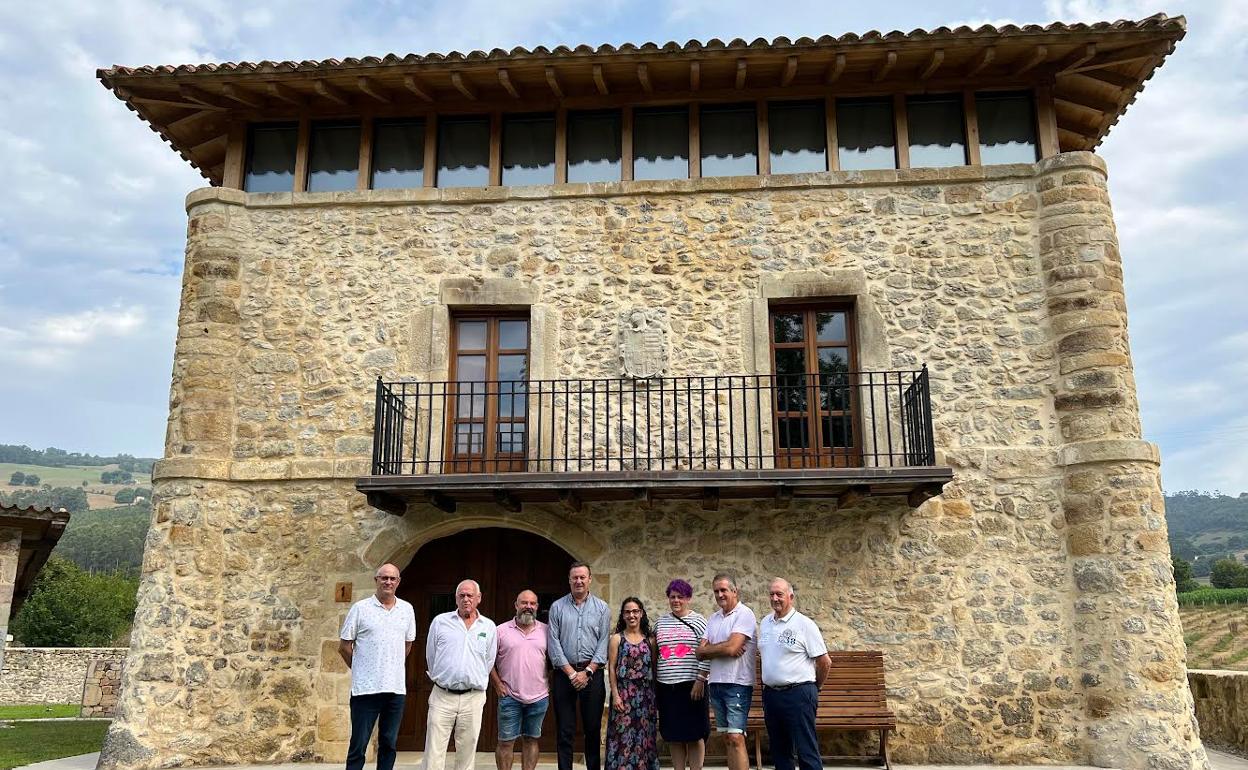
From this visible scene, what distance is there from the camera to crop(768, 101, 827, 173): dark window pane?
9383 mm

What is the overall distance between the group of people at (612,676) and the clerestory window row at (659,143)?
486cm

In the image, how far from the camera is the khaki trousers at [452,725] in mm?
6051

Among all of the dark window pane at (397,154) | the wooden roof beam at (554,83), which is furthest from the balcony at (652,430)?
the wooden roof beam at (554,83)

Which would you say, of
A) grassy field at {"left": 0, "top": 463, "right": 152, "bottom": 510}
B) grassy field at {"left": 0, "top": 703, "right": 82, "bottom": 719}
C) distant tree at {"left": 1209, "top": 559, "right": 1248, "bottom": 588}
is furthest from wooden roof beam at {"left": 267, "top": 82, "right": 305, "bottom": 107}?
grassy field at {"left": 0, "top": 463, "right": 152, "bottom": 510}

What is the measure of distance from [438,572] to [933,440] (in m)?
4.98

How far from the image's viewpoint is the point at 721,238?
9156mm

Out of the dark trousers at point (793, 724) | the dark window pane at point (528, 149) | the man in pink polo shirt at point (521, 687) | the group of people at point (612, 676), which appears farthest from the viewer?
the dark window pane at point (528, 149)

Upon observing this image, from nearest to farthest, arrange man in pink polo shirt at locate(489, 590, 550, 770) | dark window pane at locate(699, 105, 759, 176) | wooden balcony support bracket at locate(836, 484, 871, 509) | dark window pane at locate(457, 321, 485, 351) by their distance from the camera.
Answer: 1. man in pink polo shirt at locate(489, 590, 550, 770)
2. wooden balcony support bracket at locate(836, 484, 871, 509)
3. dark window pane at locate(457, 321, 485, 351)
4. dark window pane at locate(699, 105, 759, 176)

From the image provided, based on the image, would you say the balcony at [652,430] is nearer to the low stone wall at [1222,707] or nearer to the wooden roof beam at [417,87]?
the wooden roof beam at [417,87]

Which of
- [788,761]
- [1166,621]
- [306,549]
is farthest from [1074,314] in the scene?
[306,549]

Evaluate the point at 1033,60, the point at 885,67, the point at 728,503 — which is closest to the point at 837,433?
the point at 728,503

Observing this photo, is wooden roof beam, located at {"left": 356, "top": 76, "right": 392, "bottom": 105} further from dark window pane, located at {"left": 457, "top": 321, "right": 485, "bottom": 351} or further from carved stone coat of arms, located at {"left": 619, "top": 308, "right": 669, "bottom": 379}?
carved stone coat of arms, located at {"left": 619, "top": 308, "right": 669, "bottom": 379}

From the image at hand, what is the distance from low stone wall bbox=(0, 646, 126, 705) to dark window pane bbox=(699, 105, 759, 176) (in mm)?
21105

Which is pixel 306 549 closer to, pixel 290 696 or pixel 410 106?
pixel 290 696
